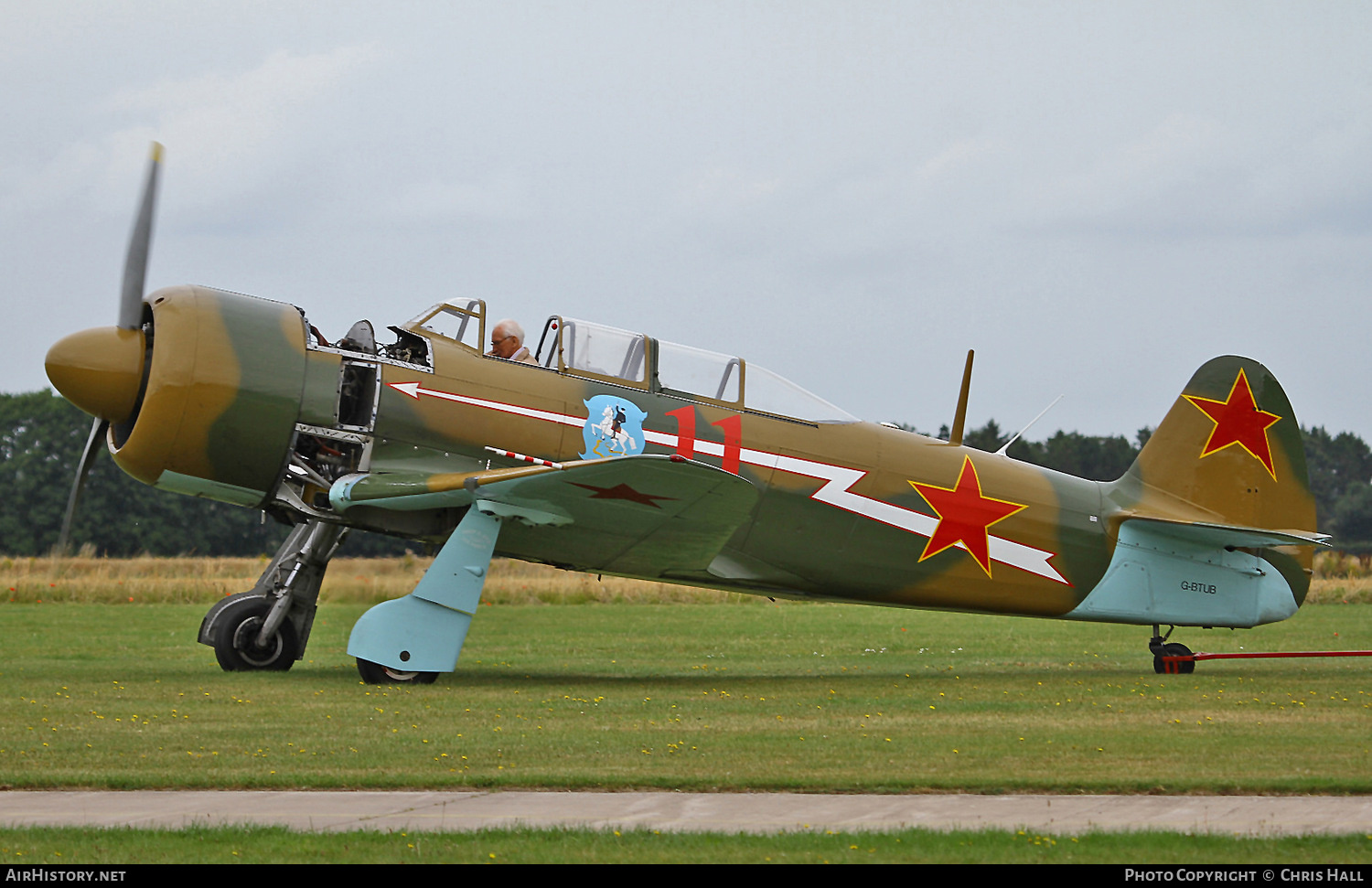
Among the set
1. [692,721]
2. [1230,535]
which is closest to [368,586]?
[1230,535]

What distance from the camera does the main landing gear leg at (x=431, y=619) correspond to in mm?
10805

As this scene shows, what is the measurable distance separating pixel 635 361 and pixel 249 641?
437 cm

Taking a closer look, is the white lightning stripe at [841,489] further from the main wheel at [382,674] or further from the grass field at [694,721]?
the main wheel at [382,674]

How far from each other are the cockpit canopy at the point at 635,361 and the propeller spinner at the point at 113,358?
7.26 feet

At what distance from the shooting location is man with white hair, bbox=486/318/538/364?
1204 cm

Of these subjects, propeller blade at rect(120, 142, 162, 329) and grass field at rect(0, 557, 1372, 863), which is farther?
propeller blade at rect(120, 142, 162, 329)

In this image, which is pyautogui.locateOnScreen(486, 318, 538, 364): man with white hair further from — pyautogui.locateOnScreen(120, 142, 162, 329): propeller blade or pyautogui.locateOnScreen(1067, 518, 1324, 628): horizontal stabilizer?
pyautogui.locateOnScreen(1067, 518, 1324, 628): horizontal stabilizer

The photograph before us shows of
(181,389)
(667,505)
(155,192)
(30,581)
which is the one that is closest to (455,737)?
(667,505)

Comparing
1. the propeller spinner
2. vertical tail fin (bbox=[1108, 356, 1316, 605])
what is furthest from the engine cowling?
vertical tail fin (bbox=[1108, 356, 1316, 605])

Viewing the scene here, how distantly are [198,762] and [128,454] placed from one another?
4.44 meters

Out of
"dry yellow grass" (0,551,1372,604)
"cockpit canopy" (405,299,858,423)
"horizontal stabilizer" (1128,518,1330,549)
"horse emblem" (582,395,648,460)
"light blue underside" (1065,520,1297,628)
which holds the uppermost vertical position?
"cockpit canopy" (405,299,858,423)

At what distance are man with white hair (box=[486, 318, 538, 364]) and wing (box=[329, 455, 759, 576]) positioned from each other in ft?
3.72

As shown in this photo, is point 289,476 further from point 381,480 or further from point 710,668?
point 710,668

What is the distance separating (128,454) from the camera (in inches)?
427
